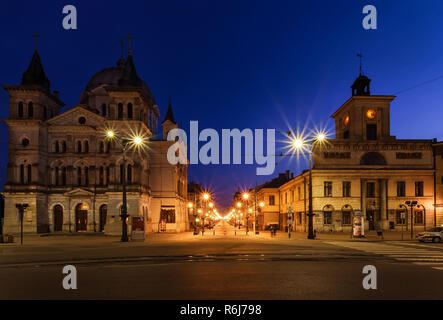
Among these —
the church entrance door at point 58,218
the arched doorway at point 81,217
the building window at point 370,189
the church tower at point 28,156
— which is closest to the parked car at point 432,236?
the building window at point 370,189

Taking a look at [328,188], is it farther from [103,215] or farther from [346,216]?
[103,215]

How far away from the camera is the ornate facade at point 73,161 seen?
47312mm

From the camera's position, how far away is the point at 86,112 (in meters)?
51.2

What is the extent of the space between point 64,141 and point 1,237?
22.7 m

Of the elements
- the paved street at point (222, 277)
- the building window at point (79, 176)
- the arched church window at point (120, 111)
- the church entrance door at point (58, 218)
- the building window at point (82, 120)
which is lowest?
the church entrance door at point (58, 218)

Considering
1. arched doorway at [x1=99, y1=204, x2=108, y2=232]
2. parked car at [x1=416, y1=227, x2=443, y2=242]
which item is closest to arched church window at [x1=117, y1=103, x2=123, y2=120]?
arched doorway at [x1=99, y1=204, x2=108, y2=232]

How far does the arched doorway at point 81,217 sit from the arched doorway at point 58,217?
2.11 m

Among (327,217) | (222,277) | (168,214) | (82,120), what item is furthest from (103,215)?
(222,277)

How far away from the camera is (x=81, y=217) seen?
5059 centimetres

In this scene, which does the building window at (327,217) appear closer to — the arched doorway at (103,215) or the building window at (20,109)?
the arched doorway at (103,215)

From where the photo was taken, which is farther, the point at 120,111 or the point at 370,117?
the point at 370,117

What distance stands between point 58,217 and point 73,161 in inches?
311

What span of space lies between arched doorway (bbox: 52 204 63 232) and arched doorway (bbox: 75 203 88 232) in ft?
6.91
